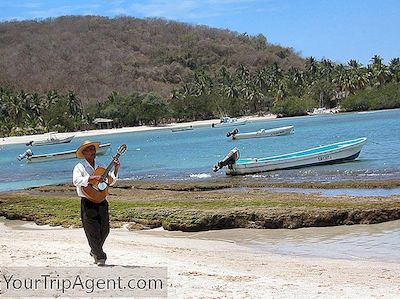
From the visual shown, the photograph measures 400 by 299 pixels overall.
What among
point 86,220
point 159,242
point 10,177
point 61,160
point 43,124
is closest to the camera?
point 86,220

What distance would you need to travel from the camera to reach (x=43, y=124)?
467 ft

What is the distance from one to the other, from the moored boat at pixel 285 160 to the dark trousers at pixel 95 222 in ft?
89.1

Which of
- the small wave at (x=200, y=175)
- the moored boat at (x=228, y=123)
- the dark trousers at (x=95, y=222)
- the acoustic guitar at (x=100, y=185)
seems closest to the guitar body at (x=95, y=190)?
the acoustic guitar at (x=100, y=185)

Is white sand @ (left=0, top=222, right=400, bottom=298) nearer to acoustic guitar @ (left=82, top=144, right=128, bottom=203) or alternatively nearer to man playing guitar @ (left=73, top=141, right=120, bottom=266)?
man playing guitar @ (left=73, top=141, right=120, bottom=266)

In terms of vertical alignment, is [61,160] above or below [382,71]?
below

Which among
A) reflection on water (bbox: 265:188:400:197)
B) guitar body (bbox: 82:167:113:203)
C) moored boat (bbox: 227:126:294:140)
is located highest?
guitar body (bbox: 82:167:113:203)

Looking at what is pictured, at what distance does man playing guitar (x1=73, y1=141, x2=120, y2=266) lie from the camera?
9555 millimetres

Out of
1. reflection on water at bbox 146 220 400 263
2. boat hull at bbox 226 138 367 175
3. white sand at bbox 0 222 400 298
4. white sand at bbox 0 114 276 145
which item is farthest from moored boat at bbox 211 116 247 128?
white sand at bbox 0 222 400 298

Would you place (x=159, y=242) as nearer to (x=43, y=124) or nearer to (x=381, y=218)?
(x=381, y=218)

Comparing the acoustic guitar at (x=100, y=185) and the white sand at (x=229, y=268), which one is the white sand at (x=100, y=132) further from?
the acoustic guitar at (x=100, y=185)

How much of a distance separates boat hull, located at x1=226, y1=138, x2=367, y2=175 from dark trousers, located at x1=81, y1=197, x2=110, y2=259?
27.2 metres

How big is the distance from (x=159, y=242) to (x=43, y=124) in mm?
132032

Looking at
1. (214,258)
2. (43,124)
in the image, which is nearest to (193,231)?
(214,258)

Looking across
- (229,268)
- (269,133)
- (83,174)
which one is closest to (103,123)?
(269,133)
